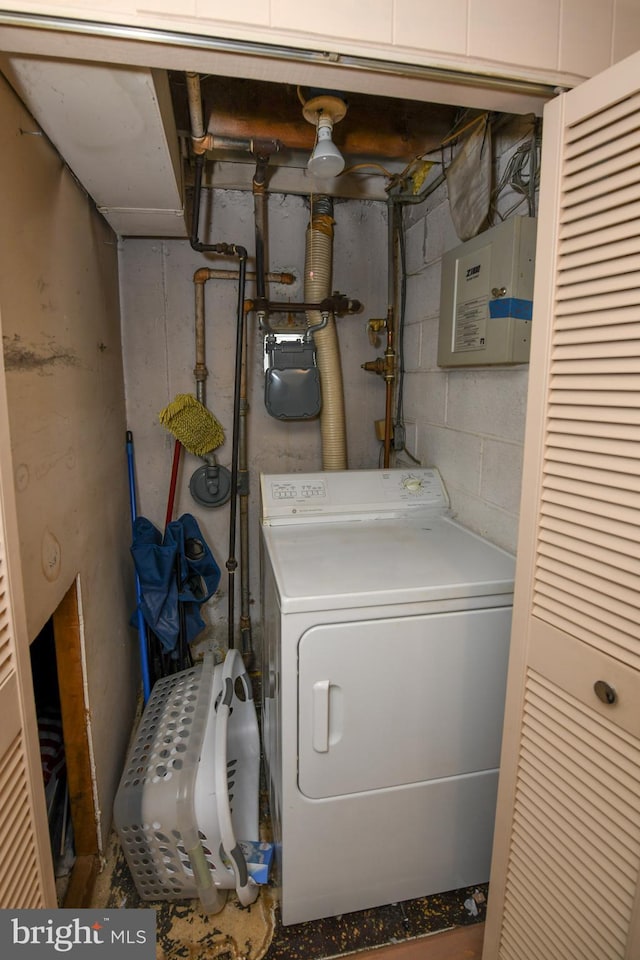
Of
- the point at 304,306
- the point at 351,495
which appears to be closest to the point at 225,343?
the point at 304,306

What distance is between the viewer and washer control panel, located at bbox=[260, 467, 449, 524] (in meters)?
1.96

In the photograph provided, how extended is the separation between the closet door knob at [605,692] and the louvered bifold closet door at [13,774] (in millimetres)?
956

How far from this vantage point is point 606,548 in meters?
0.85

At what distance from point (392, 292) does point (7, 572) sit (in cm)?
208

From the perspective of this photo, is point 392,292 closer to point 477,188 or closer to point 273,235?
point 273,235

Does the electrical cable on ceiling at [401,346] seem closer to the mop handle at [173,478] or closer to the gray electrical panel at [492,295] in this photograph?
the gray electrical panel at [492,295]

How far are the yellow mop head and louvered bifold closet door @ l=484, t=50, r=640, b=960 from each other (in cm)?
160

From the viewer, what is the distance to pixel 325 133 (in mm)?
1456

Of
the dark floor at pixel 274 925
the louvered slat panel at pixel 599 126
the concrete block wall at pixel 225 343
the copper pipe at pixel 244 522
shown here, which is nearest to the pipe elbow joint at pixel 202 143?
the concrete block wall at pixel 225 343

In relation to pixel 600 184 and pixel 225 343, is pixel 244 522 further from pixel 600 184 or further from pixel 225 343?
pixel 600 184

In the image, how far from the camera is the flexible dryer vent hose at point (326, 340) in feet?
7.47

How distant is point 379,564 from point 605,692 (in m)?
0.73

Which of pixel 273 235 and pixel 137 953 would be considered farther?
pixel 273 235

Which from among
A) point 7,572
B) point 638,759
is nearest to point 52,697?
point 7,572
